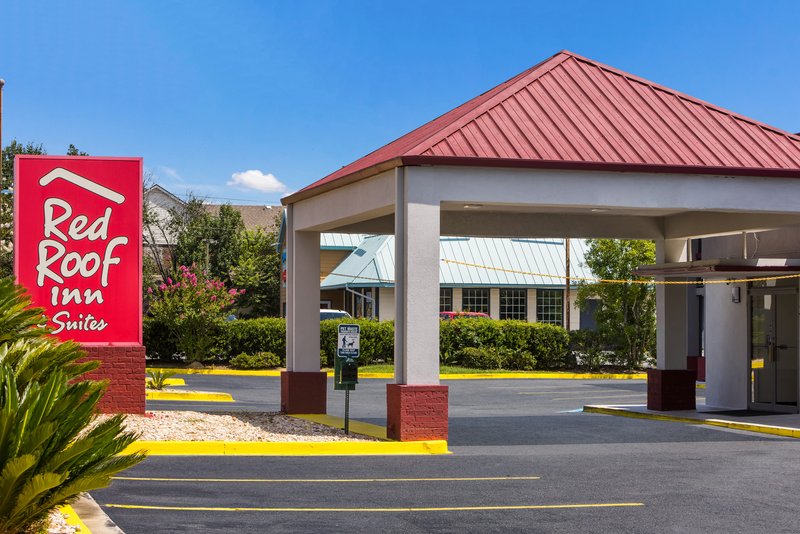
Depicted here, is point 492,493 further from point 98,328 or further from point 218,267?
point 218,267

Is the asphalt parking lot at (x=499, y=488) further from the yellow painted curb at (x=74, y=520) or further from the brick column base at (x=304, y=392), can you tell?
the brick column base at (x=304, y=392)

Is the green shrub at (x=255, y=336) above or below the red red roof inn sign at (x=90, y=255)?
below

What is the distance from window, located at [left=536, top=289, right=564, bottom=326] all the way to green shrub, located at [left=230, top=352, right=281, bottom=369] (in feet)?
54.0

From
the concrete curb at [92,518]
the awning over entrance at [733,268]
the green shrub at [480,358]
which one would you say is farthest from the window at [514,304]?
the concrete curb at [92,518]

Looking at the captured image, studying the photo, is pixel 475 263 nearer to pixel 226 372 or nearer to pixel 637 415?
pixel 226 372

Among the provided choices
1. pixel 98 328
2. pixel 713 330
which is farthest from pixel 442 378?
pixel 98 328

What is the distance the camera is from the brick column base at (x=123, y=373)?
56.6 ft

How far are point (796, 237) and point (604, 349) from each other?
61.6ft

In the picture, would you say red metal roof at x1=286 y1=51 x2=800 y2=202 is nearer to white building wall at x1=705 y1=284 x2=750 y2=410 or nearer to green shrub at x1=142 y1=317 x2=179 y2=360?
white building wall at x1=705 y1=284 x2=750 y2=410

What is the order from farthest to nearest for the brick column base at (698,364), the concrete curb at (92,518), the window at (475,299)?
1. the window at (475,299)
2. the brick column base at (698,364)
3. the concrete curb at (92,518)

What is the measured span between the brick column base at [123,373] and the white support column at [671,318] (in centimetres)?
1039

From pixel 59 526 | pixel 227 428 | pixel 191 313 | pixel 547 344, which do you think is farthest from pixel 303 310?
pixel 547 344

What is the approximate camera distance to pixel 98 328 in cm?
1764

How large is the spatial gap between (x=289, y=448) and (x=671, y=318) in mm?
10045
